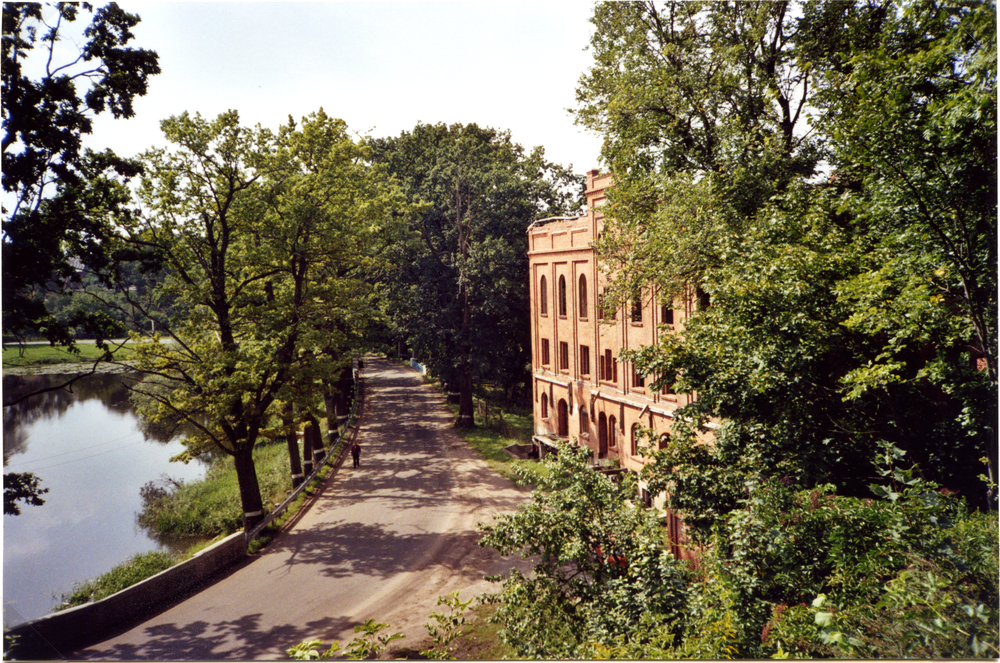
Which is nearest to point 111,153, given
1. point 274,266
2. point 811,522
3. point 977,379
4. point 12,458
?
point 12,458

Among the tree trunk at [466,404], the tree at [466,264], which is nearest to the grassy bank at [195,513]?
the tree trunk at [466,404]

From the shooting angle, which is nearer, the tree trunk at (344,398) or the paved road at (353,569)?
the paved road at (353,569)

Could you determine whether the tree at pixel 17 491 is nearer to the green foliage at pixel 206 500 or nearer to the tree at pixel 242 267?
the tree at pixel 242 267

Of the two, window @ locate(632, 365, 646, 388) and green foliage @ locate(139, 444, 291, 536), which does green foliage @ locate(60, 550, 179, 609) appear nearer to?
green foliage @ locate(139, 444, 291, 536)

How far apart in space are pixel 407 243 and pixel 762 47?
19.2m

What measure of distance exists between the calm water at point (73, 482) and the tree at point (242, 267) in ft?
6.39

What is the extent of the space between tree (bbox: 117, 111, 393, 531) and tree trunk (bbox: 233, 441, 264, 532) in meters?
0.03

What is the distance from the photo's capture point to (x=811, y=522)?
6109 mm

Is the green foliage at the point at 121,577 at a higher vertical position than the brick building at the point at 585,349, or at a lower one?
lower

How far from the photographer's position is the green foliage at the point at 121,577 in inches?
483

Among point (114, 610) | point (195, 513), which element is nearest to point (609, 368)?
point (195, 513)

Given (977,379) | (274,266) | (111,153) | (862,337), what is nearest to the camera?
(977,379)

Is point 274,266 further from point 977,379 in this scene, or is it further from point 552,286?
point 977,379

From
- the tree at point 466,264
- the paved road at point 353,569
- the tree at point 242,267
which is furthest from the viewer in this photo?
the tree at point 466,264
